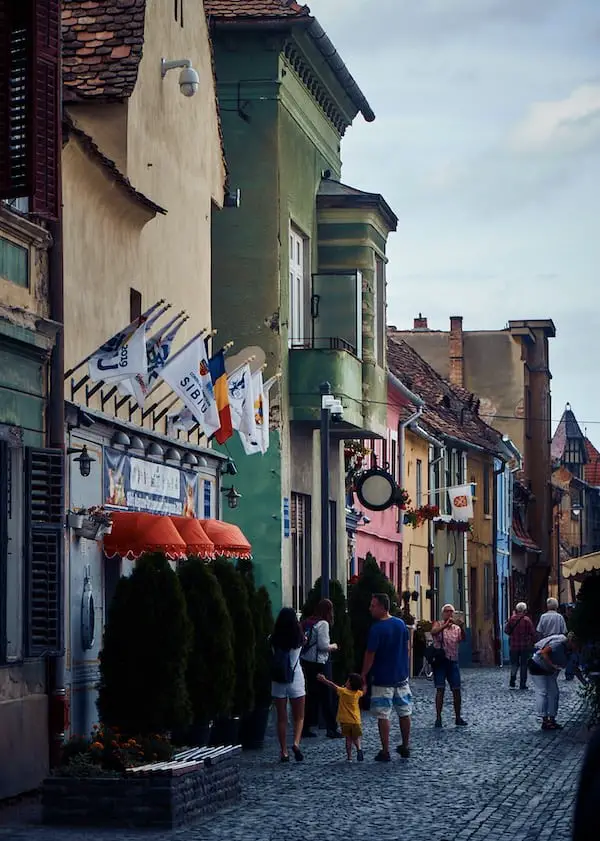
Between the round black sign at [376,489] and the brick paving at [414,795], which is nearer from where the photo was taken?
the brick paving at [414,795]

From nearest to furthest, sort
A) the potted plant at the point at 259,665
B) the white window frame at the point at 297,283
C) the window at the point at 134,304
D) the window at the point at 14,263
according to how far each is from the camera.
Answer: the window at the point at 14,263 → the potted plant at the point at 259,665 → the window at the point at 134,304 → the white window frame at the point at 297,283

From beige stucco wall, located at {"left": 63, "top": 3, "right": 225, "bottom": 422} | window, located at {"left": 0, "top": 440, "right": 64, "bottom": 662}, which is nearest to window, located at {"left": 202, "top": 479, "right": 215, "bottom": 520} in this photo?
beige stucco wall, located at {"left": 63, "top": 3, "right": 225, "bottom": 422}

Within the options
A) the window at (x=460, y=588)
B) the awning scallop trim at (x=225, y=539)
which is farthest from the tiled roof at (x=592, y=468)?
the awning scallop trim at (x=225, y=539)

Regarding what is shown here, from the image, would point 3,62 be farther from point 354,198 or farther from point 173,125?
point 354,198

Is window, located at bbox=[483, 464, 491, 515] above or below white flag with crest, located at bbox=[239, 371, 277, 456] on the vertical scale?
above

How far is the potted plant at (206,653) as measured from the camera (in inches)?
702

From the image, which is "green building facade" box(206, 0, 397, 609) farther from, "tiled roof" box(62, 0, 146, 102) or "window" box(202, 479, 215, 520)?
"tiled roof" box(62, 0, 146, 102)

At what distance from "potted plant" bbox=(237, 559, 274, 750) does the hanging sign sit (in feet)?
4.52

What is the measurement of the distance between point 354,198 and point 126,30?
1196cm

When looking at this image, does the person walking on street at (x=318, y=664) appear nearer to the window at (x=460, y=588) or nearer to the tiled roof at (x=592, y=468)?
the window at (x=460, y=588)

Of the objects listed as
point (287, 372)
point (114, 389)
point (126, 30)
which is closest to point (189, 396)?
point (114, 389)

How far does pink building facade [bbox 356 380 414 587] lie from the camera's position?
4628 cm

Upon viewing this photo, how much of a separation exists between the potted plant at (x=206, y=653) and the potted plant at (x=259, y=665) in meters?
1.92

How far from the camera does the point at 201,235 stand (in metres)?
25.5
